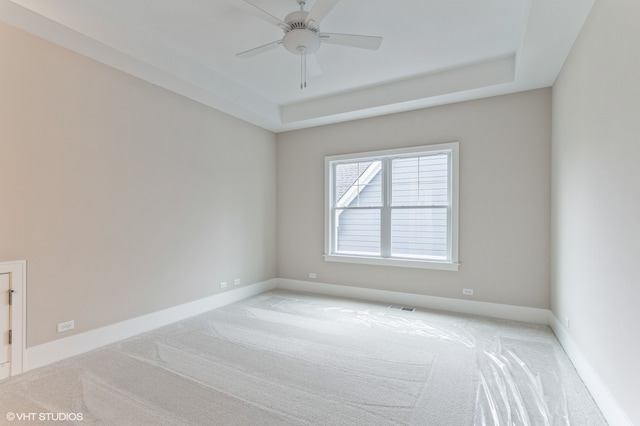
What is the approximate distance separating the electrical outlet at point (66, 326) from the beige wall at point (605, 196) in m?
4.32

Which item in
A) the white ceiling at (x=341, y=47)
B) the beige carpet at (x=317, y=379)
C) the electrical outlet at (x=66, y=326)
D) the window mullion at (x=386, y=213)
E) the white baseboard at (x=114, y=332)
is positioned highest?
the white ceiling at (x=341, y=47)

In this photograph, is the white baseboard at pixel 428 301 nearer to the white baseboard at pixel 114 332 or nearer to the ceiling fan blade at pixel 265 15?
the white baseboard at pixel 114 332

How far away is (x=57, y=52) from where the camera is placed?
2.90 m

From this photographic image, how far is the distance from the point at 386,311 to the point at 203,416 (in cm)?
286

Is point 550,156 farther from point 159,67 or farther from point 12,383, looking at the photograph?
point 12,383

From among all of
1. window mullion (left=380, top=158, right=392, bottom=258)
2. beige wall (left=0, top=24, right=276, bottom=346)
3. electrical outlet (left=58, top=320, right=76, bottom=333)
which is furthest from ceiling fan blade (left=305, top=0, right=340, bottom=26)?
electrical outlet (left=58, top=320, right=76, bottom=333)

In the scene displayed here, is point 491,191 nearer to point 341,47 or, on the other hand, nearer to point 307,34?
point 341,47

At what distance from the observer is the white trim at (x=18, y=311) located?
257cm

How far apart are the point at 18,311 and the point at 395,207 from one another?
14.6 feet

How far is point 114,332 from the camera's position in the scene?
3.28 m

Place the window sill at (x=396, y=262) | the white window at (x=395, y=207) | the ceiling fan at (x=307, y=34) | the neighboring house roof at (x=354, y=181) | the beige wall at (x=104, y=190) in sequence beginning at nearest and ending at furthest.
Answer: the ceiling fan at (x=307, y=34), the beige wall at (x=104, y=190), the window sill at (x=396, y=262), the white window at (x=395, y=207), the neighboring house roof at (x=354, y=181)

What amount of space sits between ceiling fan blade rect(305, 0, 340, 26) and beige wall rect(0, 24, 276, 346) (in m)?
2.29

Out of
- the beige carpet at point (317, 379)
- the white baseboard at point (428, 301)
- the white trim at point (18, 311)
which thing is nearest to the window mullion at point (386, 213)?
the white baseboard at point (428, 301)

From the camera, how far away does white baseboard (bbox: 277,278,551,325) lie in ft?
12.8
